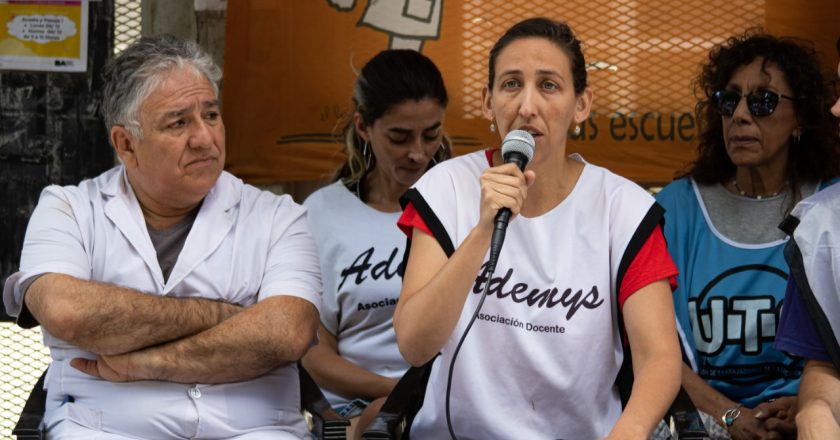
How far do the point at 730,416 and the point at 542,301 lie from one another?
1051 mm

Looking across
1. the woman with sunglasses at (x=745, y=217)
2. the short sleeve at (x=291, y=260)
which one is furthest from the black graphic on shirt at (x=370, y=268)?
the woman with sunglasses at (x=745, y=217)

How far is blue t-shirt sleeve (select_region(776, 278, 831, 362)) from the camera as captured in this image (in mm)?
3154

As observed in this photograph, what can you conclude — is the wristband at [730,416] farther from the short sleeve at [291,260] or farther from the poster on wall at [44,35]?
the poster on wall at [44,35]

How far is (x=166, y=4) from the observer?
4891 mm

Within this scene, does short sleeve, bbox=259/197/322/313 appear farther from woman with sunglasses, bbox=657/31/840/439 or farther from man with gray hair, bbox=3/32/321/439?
woman with sunglasses, bbox=657/31/840/439

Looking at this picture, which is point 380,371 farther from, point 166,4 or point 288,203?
point 166,4

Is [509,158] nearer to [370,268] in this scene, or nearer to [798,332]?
[798,332]

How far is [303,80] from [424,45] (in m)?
0.52

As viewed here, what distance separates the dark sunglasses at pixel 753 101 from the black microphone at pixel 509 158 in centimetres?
152

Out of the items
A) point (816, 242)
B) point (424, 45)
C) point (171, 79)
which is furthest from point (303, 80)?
point (816, 242)

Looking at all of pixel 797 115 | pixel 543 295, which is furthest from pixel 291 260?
pixel 797 115

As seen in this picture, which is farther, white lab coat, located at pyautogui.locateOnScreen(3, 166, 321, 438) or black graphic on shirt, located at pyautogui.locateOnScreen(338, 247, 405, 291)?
black graphic on shirt, located at pyautogui.locateOnScreen(338, 247, 405, 291)

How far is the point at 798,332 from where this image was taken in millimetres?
3186

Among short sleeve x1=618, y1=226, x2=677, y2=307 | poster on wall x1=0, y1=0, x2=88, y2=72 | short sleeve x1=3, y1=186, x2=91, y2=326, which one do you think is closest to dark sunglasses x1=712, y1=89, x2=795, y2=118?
short sleeve x1=618, y1=226, x2=677, y2=307
